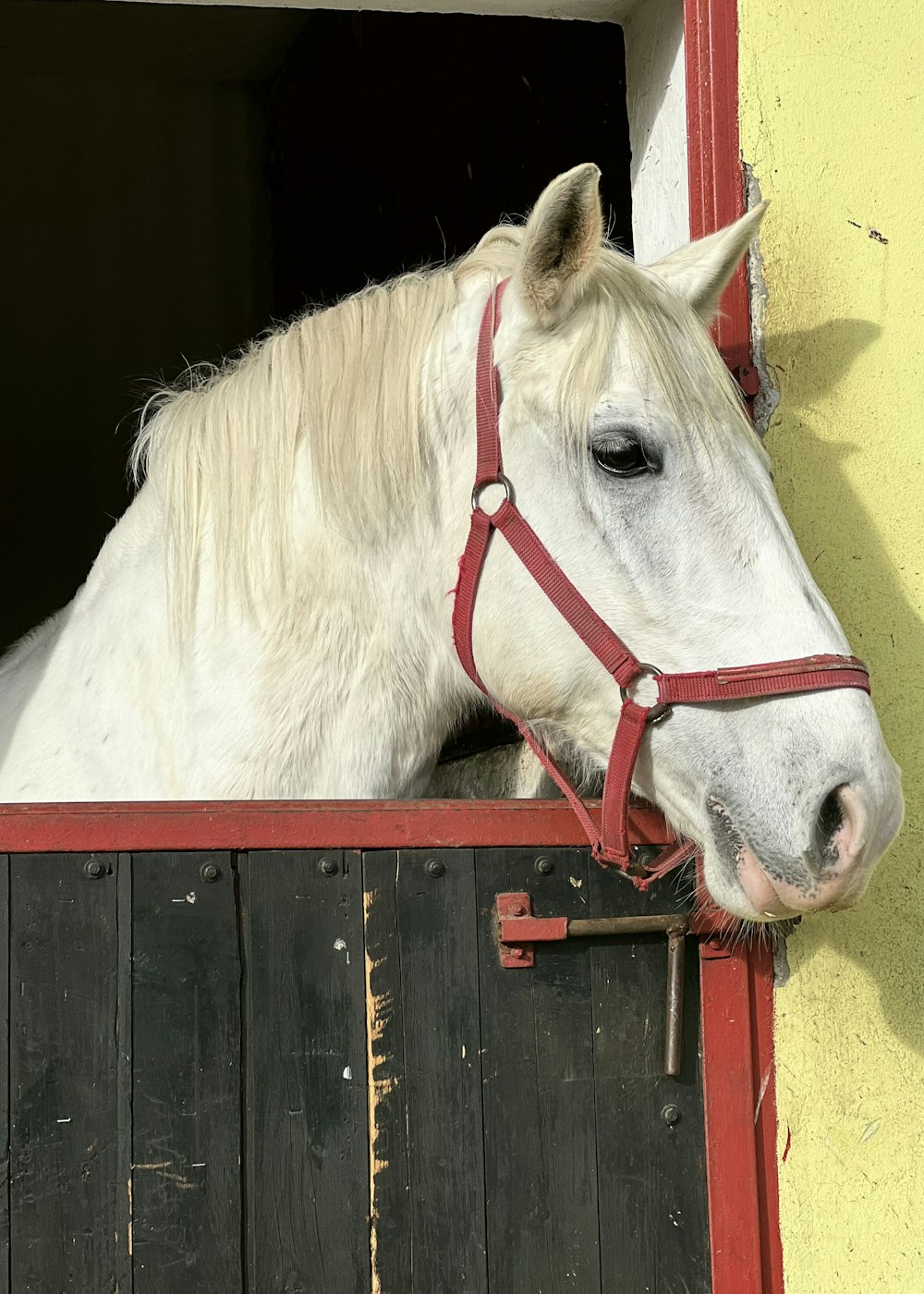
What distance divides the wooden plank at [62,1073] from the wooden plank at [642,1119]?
660mm

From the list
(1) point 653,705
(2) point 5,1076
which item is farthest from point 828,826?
(2) point 5,1076

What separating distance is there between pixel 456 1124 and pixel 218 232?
4.29m

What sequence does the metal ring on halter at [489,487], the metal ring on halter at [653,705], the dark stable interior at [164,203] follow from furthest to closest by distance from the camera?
the dark stable interior at [164,203], the metal ring on halter at [489,487], the metal ring on halter at [653,705]

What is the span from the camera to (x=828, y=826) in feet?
5.15

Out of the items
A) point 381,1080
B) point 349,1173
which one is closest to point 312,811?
point 381,1080

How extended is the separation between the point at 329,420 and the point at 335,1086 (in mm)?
940

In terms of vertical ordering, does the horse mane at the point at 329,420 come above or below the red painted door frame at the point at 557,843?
above

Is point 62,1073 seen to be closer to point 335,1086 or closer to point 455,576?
point 335,1086

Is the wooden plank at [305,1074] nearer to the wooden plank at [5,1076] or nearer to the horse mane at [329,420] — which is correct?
the wooden plank at [5,1076]

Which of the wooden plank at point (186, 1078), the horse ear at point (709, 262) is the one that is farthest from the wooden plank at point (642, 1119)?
the horse ear at point (709, 262)

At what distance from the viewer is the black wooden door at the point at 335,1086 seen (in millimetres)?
1632

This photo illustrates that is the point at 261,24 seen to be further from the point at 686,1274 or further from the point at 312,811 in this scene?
the point at 686,1274

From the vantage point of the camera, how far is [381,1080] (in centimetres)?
172

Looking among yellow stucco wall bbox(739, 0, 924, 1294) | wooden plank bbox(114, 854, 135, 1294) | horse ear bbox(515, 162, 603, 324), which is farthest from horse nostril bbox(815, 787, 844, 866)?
wooden plank bbox(114, 854, 135, 1294)
